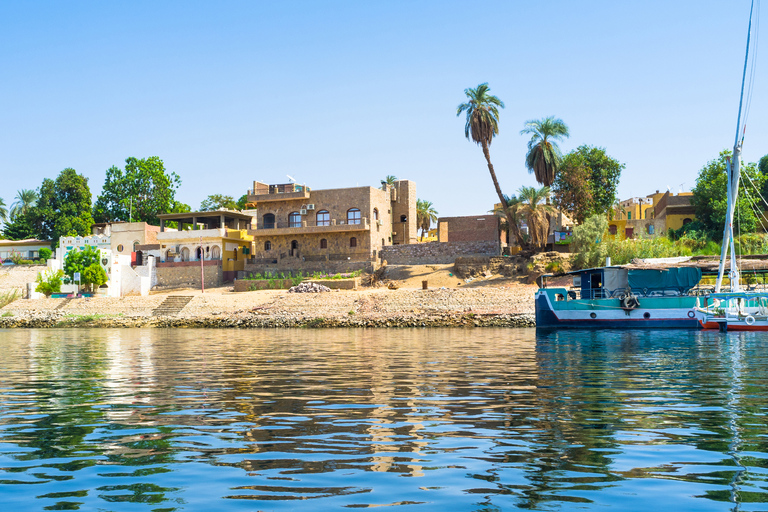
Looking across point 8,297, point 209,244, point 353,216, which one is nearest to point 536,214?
point 353,216

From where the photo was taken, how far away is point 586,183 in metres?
57.6

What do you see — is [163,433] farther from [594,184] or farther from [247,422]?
[594,184]

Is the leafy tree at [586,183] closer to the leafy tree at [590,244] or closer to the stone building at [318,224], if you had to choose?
the leafy tree at [590,244]

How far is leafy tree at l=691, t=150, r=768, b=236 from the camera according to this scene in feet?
185

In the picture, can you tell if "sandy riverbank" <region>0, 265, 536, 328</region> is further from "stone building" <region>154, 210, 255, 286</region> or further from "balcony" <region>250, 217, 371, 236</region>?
"stone building" <region>154, 210, 255, 286</region>

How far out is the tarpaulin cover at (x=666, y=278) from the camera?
36.0 m

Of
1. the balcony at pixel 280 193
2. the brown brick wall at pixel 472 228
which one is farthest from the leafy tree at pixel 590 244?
the balcony at pixel 280 193

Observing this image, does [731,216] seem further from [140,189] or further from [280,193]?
[140,189]

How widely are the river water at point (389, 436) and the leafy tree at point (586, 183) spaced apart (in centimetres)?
4152

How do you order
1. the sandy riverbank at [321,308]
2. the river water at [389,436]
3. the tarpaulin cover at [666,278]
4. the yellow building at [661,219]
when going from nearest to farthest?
the river water at [389,436] < the tarpaulin cover at [666,278] < the sandy riverbank at [321,308] < the yellow building at [661,219]

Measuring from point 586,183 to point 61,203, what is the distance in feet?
217

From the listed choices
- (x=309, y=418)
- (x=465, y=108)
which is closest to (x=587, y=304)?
(x=465, y=108)

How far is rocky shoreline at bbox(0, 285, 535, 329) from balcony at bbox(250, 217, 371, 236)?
9.82 metres

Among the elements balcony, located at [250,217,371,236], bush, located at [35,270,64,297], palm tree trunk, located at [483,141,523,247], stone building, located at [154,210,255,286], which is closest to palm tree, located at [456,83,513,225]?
palm tree trunk, located at [483,141,523,247]
